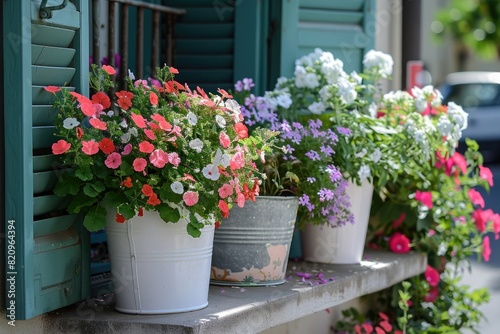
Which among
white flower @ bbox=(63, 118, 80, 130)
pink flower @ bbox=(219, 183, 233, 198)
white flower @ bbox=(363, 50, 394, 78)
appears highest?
white flower @ bbox=(363, 50, 394, 78)

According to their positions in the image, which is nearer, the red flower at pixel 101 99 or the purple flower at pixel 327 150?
the red flower at pixel 101 99

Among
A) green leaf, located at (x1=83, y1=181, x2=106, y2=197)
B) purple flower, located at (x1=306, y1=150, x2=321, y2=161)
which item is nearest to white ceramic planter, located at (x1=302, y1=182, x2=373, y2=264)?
purple flower, located at (x1=306, y1=150, x2=321, y2=161)

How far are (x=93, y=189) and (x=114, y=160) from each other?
95mm

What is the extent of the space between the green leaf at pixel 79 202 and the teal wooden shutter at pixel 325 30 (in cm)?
156

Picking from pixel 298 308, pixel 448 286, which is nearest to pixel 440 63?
pixel 448 286

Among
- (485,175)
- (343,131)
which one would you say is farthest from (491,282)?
(343,131)

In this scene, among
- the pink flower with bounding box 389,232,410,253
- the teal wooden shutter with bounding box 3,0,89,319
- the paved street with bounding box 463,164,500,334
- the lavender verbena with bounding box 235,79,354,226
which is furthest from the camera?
the paved street with bounding box 463,164,500,334

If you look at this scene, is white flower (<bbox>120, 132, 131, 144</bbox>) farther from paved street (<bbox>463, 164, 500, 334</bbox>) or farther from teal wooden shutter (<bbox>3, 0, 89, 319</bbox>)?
paved street (<bbox>463, 164, 500, 334</bbox>)

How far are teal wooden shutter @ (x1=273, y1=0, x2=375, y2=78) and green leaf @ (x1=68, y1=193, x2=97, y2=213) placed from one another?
1558 mm

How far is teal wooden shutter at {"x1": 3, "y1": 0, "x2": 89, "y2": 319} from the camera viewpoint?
8.33 feet

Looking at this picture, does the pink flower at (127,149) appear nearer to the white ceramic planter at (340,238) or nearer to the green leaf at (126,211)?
the green leaf at (126,211)

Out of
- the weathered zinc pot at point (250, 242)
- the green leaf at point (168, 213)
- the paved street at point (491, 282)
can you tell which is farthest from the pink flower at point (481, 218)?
the green leaf at point (168, 213)

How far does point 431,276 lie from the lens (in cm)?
448

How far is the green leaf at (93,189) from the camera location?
262cm
